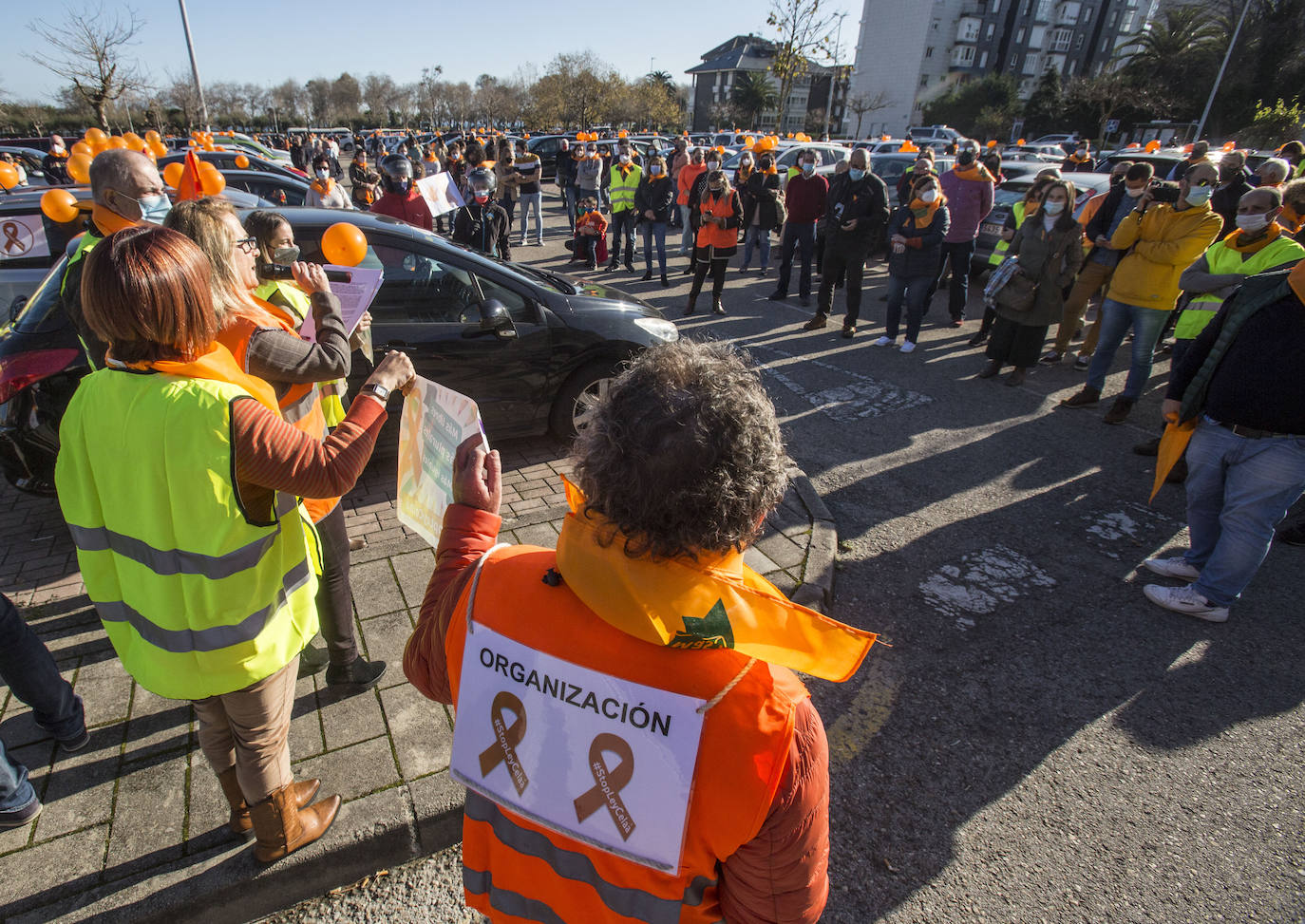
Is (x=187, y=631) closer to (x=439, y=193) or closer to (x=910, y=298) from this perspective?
(x=439, y=193)

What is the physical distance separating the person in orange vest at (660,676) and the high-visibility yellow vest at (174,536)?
0.78 m

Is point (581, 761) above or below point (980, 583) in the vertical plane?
above

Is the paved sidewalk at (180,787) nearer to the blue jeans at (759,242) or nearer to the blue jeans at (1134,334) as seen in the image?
the blue jeans at (1134,334)

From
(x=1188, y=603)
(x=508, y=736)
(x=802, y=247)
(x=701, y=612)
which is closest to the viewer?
(x=701, y=612)

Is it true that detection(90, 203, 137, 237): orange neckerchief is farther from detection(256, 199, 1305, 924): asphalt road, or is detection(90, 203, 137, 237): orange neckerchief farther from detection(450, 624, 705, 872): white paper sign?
detection(450, 624, 705, 872): white paper sign

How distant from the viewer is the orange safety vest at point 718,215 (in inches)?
328

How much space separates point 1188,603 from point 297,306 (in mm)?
4541

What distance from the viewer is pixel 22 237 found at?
4.84 m

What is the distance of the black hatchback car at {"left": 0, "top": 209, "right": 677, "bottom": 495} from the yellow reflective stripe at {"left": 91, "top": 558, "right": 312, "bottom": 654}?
211 centimetres

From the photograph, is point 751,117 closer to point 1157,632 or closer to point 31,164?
point 31,164

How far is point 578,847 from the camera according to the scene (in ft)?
3.62

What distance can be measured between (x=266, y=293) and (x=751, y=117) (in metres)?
58.9

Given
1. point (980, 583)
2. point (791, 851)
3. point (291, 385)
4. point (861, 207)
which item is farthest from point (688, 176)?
point (791, 851)

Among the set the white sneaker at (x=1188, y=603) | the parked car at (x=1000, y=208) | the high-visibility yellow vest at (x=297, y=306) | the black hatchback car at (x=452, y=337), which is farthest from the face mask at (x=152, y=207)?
the parked car at (x=1000, y=208)
